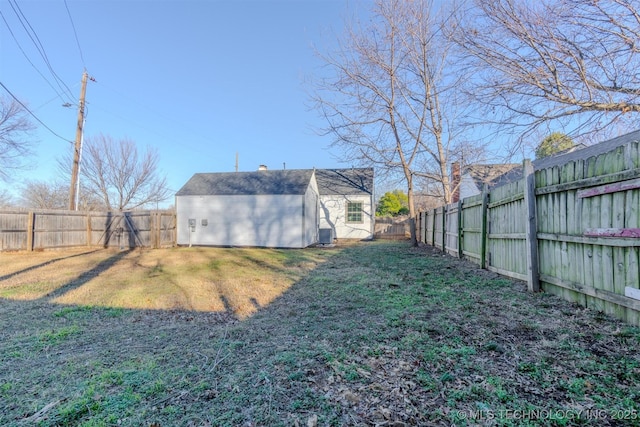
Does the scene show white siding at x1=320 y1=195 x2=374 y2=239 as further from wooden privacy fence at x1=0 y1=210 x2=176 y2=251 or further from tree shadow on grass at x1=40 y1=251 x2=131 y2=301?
tree shadow on grass at x1=40 y1=251 x2=131 y2=301

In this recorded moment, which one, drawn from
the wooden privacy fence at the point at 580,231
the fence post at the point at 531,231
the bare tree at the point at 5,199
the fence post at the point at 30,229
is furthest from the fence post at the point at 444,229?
the bare tree at the point at 5,199

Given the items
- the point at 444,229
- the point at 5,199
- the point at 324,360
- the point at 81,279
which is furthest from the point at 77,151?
the point at 5,199

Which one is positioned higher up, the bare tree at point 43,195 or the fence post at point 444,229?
the bare tree at point 43,195

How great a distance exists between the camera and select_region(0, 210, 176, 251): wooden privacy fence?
39.6 ft

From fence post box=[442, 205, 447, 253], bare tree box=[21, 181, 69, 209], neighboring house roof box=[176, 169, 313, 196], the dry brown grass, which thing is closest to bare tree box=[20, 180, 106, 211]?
bare tree box=[21, 181, 69, 209]

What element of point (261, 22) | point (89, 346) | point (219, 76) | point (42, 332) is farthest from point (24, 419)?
point (219, 76)

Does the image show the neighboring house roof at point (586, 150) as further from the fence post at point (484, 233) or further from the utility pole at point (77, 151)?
the utility pole at point (77, 151)

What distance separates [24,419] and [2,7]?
11.2 m

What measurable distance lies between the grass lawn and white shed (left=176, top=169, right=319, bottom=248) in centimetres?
1107

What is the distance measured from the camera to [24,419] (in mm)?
1979

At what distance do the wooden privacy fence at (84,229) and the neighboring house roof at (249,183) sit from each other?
237 centimetres

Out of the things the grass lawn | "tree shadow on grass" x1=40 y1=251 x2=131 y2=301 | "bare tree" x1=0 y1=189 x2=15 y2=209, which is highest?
"bare tree" x1=0 y1=189 x2=15 y2=209

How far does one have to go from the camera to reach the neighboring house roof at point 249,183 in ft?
55.3

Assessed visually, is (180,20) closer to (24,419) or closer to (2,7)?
(2,7)
